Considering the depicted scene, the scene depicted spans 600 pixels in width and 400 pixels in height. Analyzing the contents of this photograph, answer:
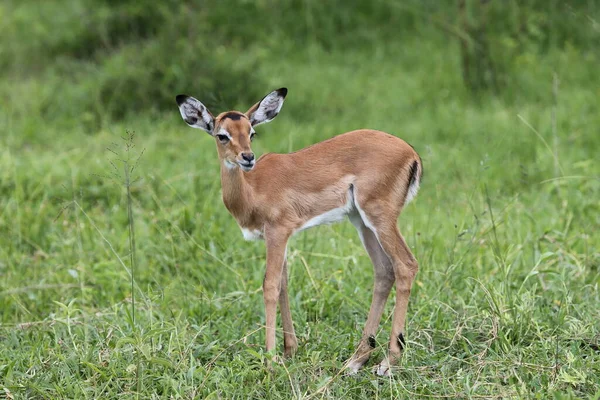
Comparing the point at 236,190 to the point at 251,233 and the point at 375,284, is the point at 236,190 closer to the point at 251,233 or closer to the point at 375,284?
the point at 251,233

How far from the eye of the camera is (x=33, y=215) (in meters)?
6.61

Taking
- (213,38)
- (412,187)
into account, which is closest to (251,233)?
(412,187)

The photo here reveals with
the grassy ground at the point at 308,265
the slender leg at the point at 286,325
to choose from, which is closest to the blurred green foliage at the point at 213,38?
the grassy ground at the point at 308,265

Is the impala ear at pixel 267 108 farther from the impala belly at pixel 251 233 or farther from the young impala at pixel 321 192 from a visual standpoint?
the impala belly at pixel 251 233

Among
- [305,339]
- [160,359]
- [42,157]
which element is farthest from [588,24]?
[160,359]

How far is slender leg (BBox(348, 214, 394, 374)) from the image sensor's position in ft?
14.6

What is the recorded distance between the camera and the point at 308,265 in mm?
5594

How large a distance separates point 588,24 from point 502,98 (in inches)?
79.3

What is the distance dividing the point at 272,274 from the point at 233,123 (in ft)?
2.27

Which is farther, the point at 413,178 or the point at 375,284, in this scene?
the point at 375,284

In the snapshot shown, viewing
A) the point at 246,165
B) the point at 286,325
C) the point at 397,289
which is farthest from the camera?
the point at 286,325

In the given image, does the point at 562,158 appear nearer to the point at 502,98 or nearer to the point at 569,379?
the point at 502,98

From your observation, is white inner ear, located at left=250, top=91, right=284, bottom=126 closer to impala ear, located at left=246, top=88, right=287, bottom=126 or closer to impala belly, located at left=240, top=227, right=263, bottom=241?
impala ear, located at left=246, top=88, right=287, bottom=126

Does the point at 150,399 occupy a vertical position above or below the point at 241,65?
above
